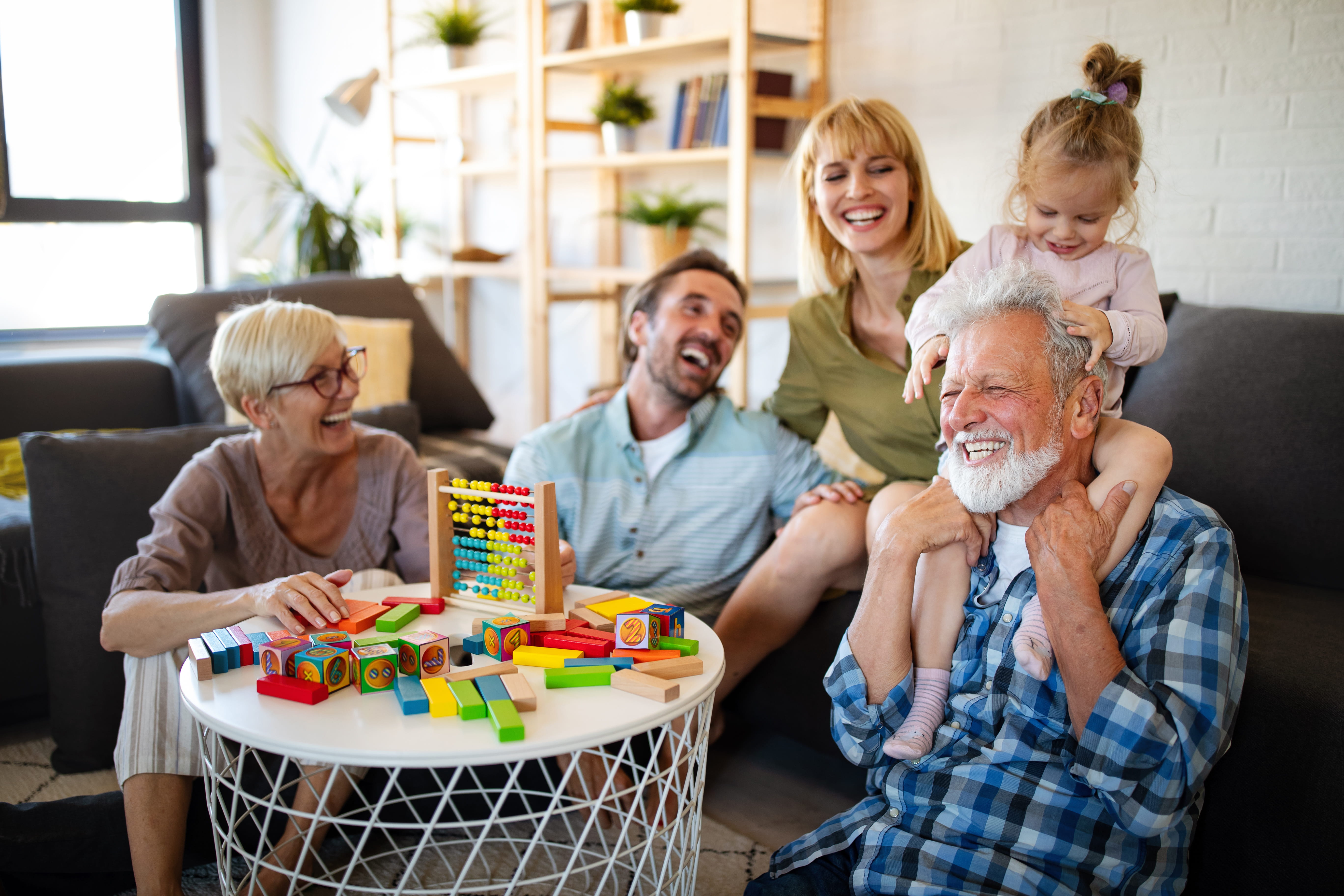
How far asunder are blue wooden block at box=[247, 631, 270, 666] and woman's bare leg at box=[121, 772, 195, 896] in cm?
28

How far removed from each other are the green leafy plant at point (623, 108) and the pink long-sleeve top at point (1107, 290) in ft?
7.39

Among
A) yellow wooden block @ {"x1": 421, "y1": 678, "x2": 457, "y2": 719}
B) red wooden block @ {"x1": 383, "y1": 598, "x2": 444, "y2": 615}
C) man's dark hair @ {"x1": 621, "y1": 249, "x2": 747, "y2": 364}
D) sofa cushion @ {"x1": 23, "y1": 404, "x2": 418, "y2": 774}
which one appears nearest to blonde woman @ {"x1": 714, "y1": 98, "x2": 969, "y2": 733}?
man's dark hair @ {"x1": 621, "y1": 249, "x2": 747, "y2": 364}

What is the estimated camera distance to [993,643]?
148cm

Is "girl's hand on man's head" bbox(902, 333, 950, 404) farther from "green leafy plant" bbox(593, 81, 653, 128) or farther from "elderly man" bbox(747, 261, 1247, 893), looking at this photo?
"green leafy plant" bbox(593, 81, 653, 128)

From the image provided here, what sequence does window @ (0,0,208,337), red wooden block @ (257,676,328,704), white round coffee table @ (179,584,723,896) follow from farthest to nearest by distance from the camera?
window @ (0,0,208,337)
red wooden block @ (257,676,328,704)
white round coffee table @ (179,584,723,896)

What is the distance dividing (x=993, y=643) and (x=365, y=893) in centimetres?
116

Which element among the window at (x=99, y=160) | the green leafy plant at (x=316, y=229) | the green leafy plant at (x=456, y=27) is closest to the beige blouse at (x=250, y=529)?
the green leafy plant at (x=316, y=229)

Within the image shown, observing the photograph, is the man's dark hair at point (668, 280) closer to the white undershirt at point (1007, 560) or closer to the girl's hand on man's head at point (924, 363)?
the girl's hand on man's head at point (924, 363)

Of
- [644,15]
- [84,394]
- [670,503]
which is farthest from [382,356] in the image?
[644,15]

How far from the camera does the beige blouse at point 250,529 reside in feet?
5.71

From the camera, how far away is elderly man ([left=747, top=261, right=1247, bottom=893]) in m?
1.27

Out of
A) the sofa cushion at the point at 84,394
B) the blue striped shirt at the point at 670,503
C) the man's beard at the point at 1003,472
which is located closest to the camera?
the man's beard at the point at 1003,472

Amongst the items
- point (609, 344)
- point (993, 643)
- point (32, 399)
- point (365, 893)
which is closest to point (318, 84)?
point (609, 344)

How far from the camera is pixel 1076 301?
170 centimetres
